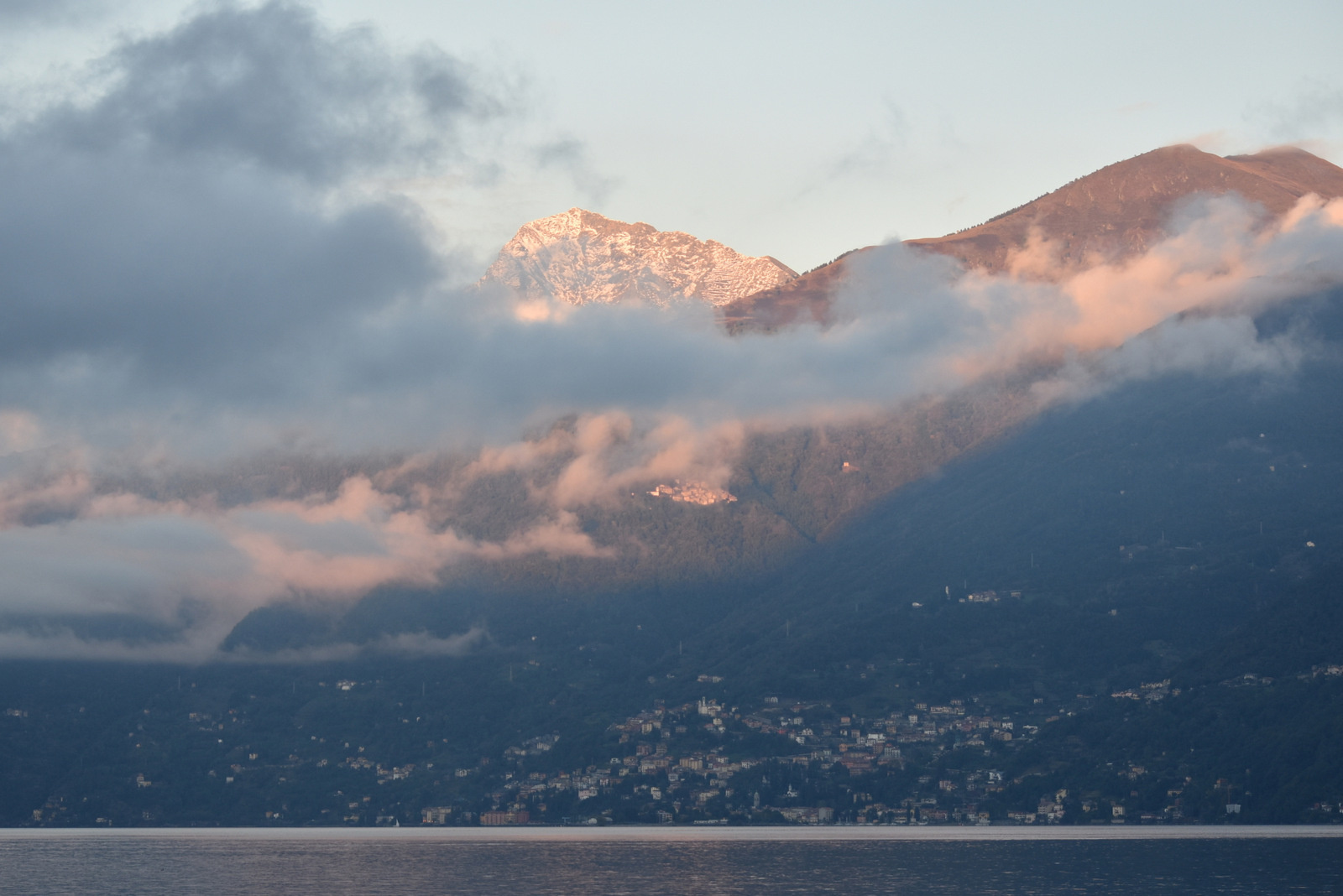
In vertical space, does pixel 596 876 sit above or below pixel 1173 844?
above

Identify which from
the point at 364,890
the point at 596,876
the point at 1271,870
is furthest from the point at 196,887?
the point at 1271,870

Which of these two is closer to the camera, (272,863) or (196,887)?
(196,887)

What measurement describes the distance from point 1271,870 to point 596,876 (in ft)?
197

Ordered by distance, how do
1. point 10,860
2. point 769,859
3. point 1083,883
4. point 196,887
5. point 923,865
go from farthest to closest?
point 10,860 < point 769,859 < point 923,865 < point 196,887 < point 1083,883

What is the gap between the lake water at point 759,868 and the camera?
130800 mm

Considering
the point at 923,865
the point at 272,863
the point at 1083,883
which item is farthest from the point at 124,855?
the point at 1083,883

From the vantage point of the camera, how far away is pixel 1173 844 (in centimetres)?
17750

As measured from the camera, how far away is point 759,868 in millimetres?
154750

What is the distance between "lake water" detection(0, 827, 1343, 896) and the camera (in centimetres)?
13080

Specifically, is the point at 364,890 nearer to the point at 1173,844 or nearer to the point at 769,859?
the point at 769,859

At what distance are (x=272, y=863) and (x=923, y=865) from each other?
72.9m

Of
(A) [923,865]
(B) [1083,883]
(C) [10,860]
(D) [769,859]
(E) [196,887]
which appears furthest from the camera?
(C) [10,860]

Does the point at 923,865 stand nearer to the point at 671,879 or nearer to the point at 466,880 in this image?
the point at 671,879

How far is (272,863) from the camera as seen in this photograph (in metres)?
176
